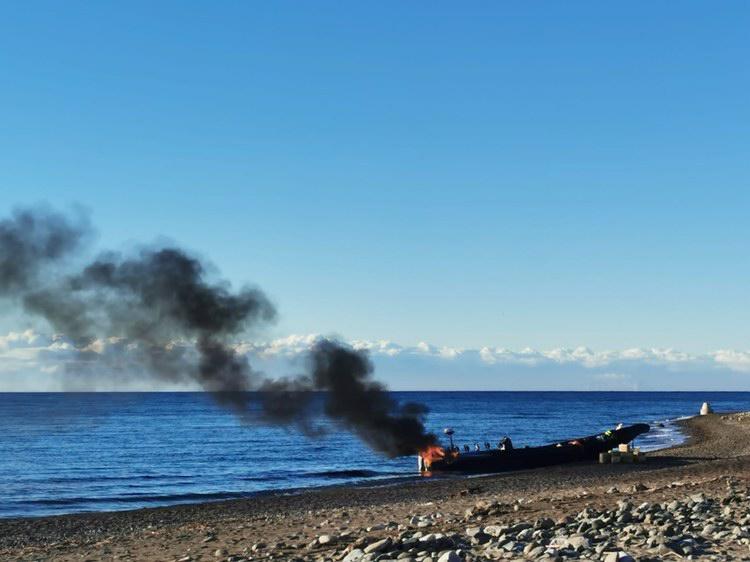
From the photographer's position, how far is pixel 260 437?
328 ft

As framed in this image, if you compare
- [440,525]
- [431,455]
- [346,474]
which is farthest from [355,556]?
[346,474]

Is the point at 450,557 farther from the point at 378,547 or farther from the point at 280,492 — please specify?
the point at 280,492

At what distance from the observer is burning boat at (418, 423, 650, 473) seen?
57469 mm

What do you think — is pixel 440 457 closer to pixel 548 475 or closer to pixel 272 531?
pixel 548 475

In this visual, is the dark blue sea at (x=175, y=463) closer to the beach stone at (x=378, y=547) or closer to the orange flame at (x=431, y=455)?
the orange flame at (x=431, y=455)

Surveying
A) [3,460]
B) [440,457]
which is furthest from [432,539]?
[3,460]

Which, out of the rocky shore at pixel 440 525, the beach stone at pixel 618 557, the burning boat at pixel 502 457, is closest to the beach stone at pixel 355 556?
the rocky shore at pixel 440 525

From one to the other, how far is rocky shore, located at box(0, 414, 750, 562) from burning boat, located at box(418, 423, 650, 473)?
7562mm

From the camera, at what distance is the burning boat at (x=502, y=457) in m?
57.5

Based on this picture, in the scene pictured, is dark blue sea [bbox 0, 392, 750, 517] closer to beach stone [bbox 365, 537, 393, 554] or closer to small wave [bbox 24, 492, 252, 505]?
small wave [bbox 24, 492, 252, 505]

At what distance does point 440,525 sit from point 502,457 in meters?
36.0

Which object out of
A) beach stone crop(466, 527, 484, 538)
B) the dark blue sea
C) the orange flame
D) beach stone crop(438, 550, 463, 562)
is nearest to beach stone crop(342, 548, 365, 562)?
beach stone crop(438, 550, 463, 562)

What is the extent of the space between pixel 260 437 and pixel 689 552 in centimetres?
8763

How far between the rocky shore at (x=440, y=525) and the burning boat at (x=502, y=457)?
756 cm
